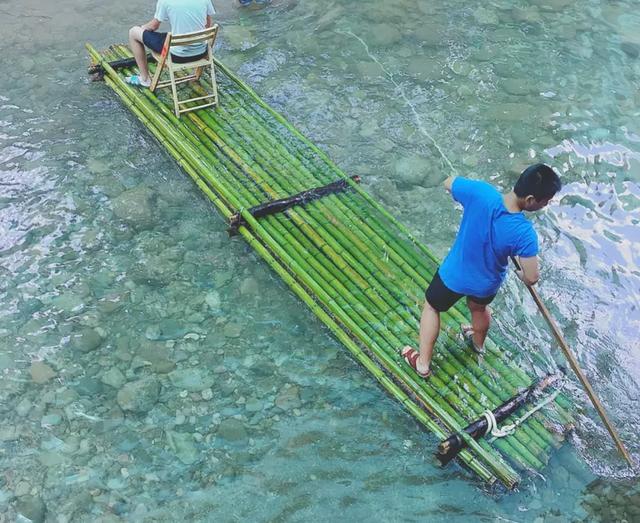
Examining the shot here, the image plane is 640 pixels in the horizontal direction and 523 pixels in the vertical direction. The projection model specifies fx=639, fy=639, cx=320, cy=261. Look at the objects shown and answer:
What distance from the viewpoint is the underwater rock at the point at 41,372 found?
17.1 feet

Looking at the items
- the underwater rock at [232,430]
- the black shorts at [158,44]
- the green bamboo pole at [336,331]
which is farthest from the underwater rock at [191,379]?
the black shorts at [158,44]

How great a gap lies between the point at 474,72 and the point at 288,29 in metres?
2.92

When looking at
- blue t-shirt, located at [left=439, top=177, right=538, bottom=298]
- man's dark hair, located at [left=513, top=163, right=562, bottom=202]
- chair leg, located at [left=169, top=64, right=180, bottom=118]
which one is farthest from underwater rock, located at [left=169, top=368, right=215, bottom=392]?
chair leg, located at [left=169, top=64, right=180, bottom=118]

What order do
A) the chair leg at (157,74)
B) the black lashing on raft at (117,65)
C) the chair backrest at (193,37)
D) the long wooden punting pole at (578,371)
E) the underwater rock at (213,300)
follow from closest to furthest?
the long wooden punting pole at (578,371)
the underwater rock at (213,300)
the chair backrest at (193,37)
the chair leg at (157,74)
the black lashing on raft at (117,65)

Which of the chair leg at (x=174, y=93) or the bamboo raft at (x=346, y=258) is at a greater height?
the chair leg at (x=174, y=93)

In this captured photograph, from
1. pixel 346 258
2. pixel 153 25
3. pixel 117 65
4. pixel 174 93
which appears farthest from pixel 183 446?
pixel 117 65

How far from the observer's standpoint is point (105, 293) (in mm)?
5938

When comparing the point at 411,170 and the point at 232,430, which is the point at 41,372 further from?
the point at 411,170

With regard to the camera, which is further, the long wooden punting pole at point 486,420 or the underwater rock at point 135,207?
the underwater rock at point 135,207

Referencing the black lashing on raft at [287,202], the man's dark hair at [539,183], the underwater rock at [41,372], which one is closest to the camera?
the man's dark hair at [539,183]

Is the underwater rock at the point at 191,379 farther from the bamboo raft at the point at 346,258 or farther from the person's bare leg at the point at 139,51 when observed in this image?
the person's bare leg at the point at 139,51

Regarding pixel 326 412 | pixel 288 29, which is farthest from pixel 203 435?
pixel 288 29

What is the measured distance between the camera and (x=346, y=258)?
5973 mm

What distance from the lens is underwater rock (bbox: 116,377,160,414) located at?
16.7 feet
